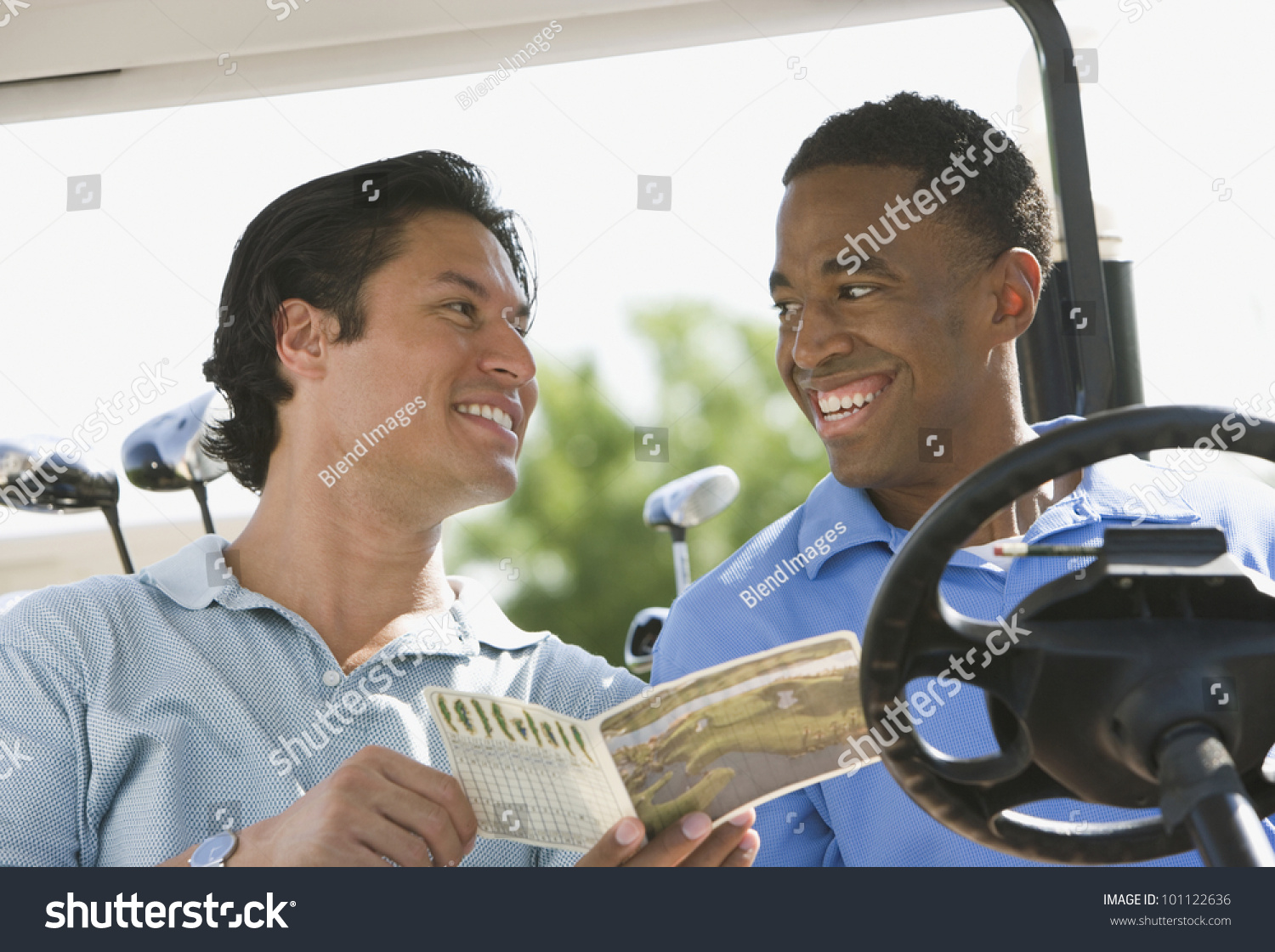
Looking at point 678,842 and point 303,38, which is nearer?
point 678,842

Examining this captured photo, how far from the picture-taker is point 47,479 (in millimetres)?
1733

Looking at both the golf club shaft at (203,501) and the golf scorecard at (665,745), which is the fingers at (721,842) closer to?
the golf scorecard at (665,745)

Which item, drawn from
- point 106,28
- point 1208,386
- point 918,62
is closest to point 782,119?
point 1208,386

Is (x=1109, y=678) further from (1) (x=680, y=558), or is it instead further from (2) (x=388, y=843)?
(1) (x=680, y=558)

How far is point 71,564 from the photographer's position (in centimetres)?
736

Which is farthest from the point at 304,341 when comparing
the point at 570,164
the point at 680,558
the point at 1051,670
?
the point at 570,164

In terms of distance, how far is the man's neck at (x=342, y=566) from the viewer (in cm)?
148

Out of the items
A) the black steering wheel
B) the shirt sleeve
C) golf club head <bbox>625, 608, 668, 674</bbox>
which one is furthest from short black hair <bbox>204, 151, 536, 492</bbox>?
the black steering wheel

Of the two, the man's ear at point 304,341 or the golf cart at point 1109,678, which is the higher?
the man's ear at point 304,341

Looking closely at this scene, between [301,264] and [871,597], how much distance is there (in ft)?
3.09

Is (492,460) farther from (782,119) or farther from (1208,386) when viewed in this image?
(782,119)

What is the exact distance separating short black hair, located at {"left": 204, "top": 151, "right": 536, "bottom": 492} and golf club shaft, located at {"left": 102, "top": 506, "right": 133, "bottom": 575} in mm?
210

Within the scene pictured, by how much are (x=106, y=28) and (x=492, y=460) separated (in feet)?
2.61

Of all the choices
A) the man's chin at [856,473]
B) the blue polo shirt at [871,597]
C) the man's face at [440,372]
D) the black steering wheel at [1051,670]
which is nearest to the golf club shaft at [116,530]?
the man's face at [440,372]
